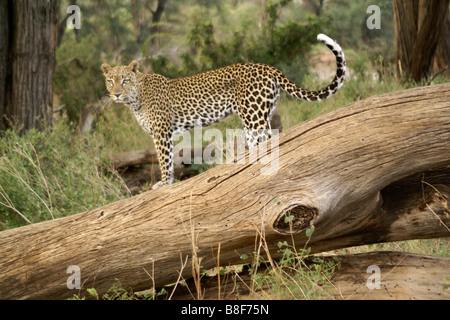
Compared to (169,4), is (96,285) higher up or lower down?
lower down

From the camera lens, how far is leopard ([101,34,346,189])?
7.33 meters

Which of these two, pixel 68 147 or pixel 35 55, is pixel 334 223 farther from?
pixel 35 55

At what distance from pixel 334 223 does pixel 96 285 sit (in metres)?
1.75

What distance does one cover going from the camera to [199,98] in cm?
796

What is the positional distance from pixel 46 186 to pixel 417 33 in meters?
7.67

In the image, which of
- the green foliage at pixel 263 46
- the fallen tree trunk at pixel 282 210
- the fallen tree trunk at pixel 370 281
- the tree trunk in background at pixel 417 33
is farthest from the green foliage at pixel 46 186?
the tree trunk in background at pixel 417 33

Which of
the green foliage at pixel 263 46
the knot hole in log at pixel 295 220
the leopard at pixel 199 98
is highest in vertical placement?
the green foliage at pixel 263 46

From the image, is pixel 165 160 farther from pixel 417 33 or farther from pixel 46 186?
pixel 417 33

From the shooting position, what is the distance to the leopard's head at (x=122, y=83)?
816 cm

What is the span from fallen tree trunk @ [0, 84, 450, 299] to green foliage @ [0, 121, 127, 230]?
57.0 inches

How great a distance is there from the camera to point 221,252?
3.98 m

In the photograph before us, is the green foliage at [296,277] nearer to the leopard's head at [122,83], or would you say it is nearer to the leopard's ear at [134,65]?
the leopard's head at [122,83]

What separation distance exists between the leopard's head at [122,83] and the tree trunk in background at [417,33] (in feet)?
17.4

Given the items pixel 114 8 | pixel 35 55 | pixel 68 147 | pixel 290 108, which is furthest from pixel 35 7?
pixel 114 8
